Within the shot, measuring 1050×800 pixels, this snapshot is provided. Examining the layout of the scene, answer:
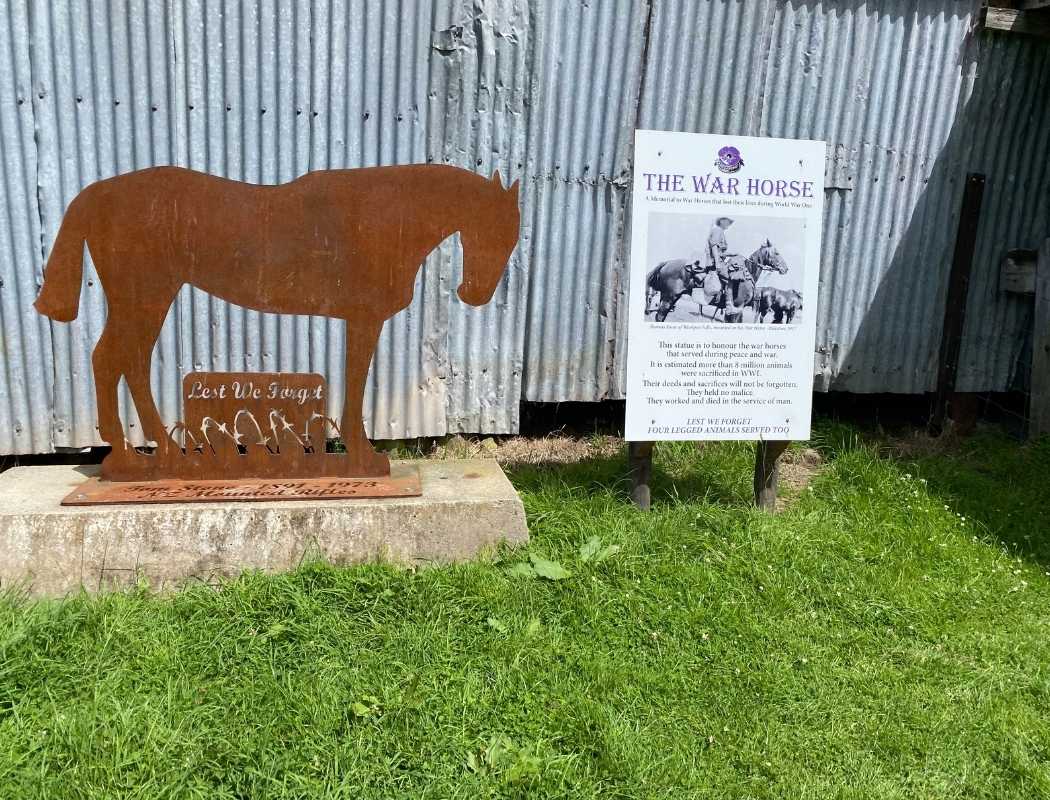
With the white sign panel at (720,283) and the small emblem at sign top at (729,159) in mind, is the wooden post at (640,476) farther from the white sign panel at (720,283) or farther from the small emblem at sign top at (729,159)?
the small emblem at sign top at (729,159)

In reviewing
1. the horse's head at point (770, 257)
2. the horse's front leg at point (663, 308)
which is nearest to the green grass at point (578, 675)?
the horse's front leg at point (663, 308)

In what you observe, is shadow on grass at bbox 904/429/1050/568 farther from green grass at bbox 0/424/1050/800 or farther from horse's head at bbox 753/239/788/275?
horse's head at bbox 753/239/788/275

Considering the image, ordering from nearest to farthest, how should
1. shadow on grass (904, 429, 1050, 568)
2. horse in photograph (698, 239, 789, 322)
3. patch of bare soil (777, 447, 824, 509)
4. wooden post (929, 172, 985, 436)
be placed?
horse in photograph (698, 239, 789, 322), shadow on grass (904, 429, 1050, 568), patch of bare soil (777, 447, 824, 509), wooden post (929, 172, 985, 436)

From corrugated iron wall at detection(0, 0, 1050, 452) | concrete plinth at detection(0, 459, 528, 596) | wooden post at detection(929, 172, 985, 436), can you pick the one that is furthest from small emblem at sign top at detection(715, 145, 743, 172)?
wooden post at detection(929, 172, 985, 436)

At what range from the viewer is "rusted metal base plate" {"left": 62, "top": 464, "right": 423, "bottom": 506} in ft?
11.3

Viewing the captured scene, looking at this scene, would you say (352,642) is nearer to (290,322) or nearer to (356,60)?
(290,322)

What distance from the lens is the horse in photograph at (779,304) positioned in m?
3.96

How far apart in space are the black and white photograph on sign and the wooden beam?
2.62 m

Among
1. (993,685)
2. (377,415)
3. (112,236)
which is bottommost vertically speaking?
(993,685)

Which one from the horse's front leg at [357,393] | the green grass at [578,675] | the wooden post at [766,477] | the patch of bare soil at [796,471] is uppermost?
the horse's front leg at [357,393]

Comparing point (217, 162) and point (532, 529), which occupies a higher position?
point (217, 162)

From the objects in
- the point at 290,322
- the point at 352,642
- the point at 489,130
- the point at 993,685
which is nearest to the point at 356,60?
the point at 489,130

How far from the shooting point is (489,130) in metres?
4.61

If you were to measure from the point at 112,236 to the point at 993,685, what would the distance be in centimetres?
414
